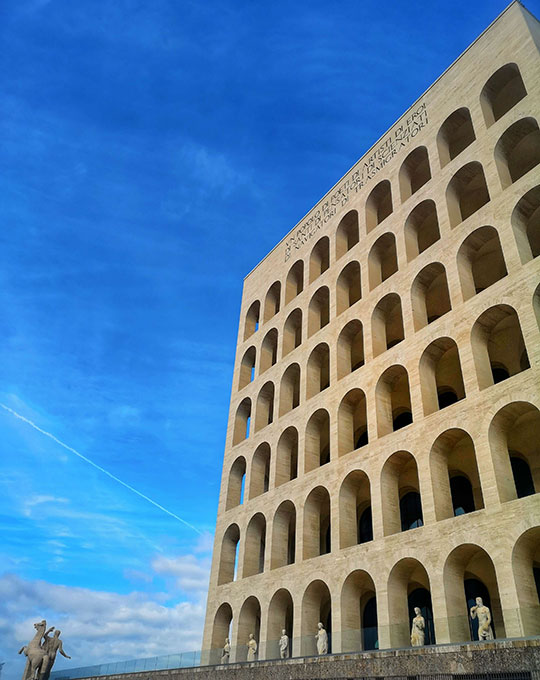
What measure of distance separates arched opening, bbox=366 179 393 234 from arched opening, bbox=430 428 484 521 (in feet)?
40.8

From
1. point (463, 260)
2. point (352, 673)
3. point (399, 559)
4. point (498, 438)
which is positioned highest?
point (463, 260)

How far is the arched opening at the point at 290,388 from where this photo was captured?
34.7 m

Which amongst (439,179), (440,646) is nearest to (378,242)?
(439,179)

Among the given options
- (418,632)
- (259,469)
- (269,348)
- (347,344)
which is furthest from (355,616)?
(269,348)

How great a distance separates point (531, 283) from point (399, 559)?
34.9 feet

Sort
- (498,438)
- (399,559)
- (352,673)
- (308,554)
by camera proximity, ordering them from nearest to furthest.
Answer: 1. (352,673)
2. (498,438)
3. (399,559)
4. (308,554)

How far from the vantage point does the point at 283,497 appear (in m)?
30.8

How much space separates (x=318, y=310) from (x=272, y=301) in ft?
20.2

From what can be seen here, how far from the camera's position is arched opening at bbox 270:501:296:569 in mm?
29781

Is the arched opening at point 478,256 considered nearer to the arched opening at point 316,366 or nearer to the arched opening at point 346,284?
the arched opening at point 346,284

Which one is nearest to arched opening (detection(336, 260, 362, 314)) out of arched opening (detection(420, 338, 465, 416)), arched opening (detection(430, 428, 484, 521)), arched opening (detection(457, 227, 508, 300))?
arched opening (detection(420, 338, 465, 416))

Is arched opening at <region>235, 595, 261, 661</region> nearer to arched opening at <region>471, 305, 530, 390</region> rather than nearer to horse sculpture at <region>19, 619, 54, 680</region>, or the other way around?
horse sculpture at <region>19, 619, 54, 680</region>

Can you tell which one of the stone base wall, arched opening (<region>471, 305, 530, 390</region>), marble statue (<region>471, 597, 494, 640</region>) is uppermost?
arched opening (<region>471, 305, 530, 390</region>)

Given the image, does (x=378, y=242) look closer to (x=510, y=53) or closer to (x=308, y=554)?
(x=510, y=53)
